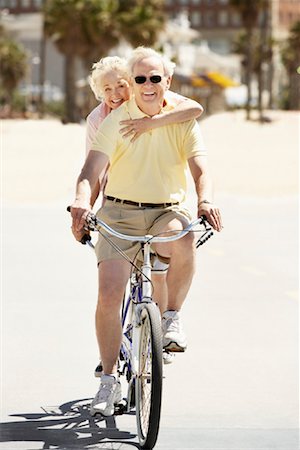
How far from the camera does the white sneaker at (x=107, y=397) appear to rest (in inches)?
261

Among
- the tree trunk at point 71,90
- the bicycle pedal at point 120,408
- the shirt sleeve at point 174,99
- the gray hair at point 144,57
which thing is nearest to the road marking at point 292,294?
the shirt sleeve at point 174,99

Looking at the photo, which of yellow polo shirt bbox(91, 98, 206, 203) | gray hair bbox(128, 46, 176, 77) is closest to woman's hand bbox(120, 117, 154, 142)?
yellow polo shirt bbox(91, 98, 206, 203)

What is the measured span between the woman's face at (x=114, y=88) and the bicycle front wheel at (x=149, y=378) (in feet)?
3.83

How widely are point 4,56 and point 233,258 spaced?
4793 inches

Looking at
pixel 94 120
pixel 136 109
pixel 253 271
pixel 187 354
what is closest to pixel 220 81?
pixel 253 271

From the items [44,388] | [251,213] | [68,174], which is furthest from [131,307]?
[68,174]

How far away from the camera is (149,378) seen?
6328 mm

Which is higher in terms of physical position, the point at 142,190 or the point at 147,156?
the point at 147,156

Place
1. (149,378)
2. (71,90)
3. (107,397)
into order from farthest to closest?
(71,90) → (107,397) → (149,378)

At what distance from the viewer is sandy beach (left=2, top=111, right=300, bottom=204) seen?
83.3 ft

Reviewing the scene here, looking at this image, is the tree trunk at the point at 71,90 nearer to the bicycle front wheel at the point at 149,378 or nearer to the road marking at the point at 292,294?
the road marking at the point at 292,294

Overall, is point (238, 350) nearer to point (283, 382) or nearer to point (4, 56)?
point (283, 382)

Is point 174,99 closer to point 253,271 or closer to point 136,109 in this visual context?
point 136,109

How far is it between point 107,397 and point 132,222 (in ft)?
2.52
